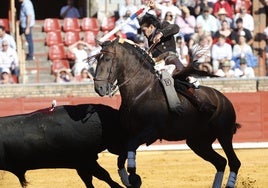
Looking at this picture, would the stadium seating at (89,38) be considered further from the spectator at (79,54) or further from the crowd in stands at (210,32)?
the spectator at (79,54)

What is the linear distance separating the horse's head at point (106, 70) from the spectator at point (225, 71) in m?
7.42

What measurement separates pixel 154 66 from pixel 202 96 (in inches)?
28.7

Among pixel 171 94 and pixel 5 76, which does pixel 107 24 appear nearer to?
pixel 5 76

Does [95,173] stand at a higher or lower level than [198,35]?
lower

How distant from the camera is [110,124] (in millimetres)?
10766

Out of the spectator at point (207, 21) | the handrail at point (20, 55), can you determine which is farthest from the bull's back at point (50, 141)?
the spectator at point (207, 21)

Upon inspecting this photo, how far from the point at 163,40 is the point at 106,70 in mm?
1149

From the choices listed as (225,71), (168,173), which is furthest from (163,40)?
(225,71)

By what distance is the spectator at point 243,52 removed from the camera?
1812 cm

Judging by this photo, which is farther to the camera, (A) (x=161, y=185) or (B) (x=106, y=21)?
(B) (x=106, y=21)

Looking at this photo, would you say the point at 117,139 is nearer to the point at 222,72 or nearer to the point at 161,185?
the point at 161,185

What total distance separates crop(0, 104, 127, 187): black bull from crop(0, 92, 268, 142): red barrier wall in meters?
6.32

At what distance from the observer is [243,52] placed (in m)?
18.2

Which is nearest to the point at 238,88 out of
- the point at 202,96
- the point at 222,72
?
the point at 222,72
